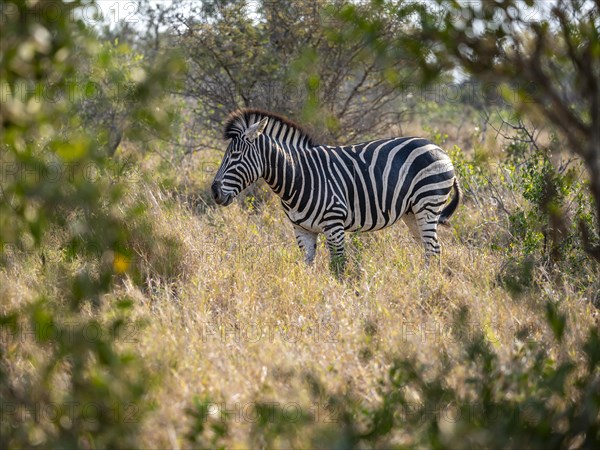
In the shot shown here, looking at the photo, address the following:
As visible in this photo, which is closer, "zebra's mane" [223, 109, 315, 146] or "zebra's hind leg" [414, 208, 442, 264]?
"zebra's mane" [223, 109, 315, 146]

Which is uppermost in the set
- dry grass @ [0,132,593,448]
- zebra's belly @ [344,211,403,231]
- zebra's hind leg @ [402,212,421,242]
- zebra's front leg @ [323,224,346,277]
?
zebra's hind leg @ [402,212,421,242]

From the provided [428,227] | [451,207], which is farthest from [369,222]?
[451,207]

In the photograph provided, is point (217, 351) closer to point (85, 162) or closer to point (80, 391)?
point (80, 391)

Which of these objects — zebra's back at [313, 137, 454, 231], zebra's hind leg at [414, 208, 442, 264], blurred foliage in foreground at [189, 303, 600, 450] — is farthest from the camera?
zebra's hind leg at [414, 208, 442, 264]

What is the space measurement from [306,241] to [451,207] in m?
1.66

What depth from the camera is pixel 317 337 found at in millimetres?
4160

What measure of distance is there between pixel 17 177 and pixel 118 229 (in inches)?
17.0

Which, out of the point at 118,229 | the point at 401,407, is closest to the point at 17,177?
the point at 118,229

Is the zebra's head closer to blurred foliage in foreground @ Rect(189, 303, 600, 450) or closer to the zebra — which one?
the zebra

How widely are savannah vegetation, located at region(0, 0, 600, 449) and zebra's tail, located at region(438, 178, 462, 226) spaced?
1040mm

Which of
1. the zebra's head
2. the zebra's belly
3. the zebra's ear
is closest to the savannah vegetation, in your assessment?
the zebra's head

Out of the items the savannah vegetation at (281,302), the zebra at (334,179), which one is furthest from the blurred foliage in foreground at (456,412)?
the zebra at (334,179)

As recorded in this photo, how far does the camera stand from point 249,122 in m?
6.39

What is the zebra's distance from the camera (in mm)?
6199
